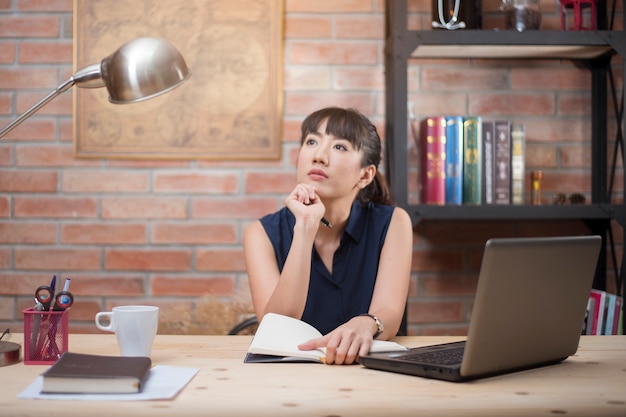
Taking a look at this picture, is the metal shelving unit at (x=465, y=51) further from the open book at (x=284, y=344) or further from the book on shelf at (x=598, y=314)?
the open book at (x=284, y=344)

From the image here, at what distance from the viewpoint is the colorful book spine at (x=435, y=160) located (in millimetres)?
2293

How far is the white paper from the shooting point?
3.07 feet

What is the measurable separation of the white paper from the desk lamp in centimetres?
53

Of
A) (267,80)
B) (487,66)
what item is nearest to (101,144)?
(267,80)

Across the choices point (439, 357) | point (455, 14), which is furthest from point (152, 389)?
point (455, 14)

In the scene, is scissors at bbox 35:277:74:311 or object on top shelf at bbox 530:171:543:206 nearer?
scissors at bbox 35:277:74:311

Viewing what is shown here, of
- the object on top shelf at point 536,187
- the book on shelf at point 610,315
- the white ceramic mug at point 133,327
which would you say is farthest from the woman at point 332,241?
the book on shelf at point 610,315

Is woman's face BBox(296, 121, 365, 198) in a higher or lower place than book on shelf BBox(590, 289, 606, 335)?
higher

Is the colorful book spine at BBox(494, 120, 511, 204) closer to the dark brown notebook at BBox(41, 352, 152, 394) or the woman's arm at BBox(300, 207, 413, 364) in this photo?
the woman's arm at BBox(300, 207, 413, 364)

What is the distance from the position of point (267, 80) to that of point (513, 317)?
5.38 feet

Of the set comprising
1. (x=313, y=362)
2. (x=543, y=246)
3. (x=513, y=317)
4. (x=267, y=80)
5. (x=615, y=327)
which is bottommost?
(x=615, y=327)

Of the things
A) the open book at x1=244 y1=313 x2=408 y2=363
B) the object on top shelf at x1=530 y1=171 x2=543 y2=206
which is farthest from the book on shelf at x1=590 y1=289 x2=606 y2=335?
the open book at x1=244 y1=313 x2=408 y2=363

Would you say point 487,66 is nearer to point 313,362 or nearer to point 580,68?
point 580,68

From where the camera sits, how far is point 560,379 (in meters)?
1.08
